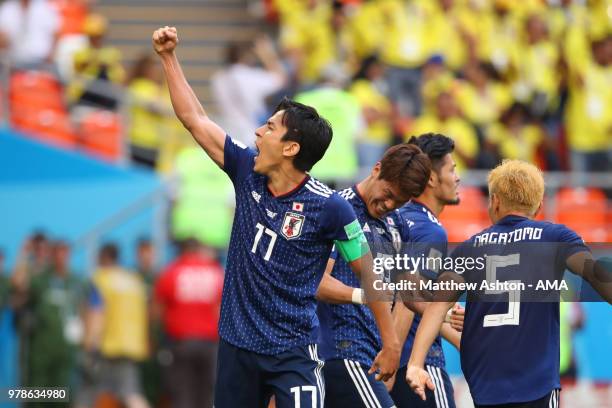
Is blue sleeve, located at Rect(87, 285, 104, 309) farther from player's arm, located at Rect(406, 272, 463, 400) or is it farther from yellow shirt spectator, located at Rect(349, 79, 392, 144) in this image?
player's arm, located at Rect(406, 272, 463, 400)

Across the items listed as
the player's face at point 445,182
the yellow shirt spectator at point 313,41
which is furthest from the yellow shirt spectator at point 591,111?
the player's face at point 445,182

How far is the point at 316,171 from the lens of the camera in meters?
14.6

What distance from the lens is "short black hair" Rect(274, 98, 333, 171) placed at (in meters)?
7.08

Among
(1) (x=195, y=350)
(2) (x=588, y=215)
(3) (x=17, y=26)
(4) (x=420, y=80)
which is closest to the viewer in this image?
(1) (x=195, y=350)

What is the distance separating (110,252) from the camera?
1479 centimetres

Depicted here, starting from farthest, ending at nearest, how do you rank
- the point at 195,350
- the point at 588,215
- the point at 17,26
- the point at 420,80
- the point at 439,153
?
the point at 17,26 → the point at 420,80 → the point at 588,215 → the point at 195,350 → the point at 439,153

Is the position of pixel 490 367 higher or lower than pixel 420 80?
lower

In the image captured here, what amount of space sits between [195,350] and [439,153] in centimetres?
680

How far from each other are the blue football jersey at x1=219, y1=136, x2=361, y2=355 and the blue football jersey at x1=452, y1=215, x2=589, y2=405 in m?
0.68

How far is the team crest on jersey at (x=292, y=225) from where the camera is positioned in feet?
22.8


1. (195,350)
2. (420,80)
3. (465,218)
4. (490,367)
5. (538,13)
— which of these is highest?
(538,13)

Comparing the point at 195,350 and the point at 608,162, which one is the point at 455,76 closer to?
the point at 608,162

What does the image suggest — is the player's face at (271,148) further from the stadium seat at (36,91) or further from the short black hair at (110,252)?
the stadium seat at (36,91)

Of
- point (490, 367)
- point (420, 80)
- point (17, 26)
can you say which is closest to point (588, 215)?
point (420, 80)
